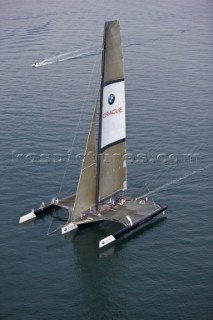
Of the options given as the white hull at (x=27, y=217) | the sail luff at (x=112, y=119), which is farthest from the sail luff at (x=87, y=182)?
Result: the white hull at (x=27, y=217)

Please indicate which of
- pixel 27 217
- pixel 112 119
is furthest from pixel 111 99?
pixel 27 217

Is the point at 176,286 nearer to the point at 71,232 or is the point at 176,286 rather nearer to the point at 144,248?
the point at 144,248

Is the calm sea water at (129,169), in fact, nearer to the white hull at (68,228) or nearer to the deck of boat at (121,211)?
the white hull at (68,228)

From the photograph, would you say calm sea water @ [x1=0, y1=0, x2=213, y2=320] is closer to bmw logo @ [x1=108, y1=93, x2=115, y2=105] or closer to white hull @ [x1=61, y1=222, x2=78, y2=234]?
white hull @ [x1=61, y1=222, x2=78, y2=234]

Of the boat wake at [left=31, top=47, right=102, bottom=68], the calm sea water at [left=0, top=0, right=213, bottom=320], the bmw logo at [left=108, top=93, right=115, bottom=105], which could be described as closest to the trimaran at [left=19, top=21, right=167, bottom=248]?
the bmw logo at [left=108, top=93, right=115, bottom=105]

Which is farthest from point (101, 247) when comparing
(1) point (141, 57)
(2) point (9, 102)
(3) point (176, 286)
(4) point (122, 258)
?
(1) point (141, 57)

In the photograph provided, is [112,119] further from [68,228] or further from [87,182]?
[68,228]

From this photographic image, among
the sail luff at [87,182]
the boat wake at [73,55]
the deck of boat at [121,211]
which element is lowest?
the deck of boat at [121,211]
